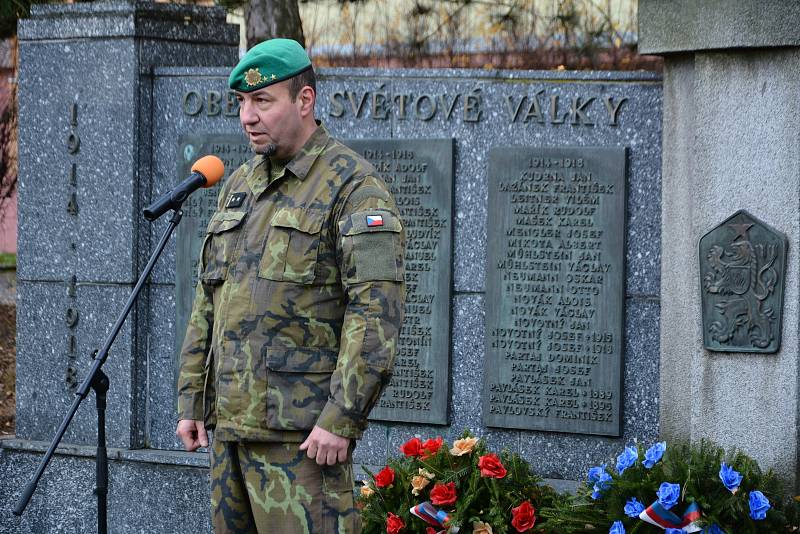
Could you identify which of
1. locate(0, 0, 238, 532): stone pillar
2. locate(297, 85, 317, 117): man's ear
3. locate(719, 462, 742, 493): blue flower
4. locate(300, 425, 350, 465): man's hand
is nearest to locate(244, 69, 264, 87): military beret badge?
locate(297, 85, 317, 117): man's ear

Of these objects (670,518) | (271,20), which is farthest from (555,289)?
(271,20)

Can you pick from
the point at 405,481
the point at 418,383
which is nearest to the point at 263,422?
the point at 405,481

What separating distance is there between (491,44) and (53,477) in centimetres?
468

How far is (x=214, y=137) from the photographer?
641 cm

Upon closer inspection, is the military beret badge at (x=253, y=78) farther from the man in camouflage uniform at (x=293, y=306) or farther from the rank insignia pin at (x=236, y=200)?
the rank insignia pin at (x=236, y=200)

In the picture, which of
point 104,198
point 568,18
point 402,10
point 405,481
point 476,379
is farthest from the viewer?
point 402,10

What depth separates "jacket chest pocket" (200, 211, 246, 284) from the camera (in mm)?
3996

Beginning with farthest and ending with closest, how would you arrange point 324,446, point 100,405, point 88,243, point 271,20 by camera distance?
point 271,20, point 88,243, point 100,405, point 324,446

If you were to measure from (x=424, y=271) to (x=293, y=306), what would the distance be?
7.41 ft

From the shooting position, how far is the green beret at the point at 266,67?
3.86 m

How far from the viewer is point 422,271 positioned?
6.08 meters

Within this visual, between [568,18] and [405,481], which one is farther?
[568,18]

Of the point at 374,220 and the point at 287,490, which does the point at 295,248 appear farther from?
the point at 287,490

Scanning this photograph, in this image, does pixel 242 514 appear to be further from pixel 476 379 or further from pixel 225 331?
pixel 476 379
